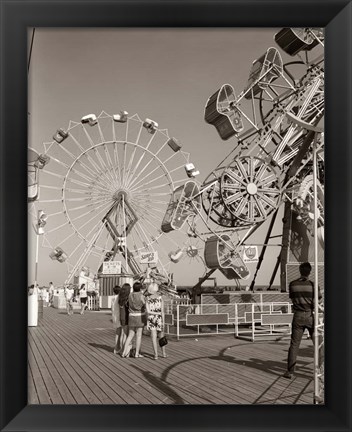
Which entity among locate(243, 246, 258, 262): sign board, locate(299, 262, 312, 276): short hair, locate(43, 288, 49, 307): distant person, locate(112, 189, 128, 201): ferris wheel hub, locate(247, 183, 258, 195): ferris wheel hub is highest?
locate(112, 189, 128, 201): ferris wheel hub

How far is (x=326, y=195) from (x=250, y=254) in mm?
10770

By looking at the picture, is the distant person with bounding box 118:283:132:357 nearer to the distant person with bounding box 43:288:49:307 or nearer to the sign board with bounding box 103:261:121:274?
the sign board with bounding box 103:261:121:274

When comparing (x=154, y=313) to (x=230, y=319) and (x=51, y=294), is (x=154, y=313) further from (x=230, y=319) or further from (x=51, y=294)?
(x=51, y=294)

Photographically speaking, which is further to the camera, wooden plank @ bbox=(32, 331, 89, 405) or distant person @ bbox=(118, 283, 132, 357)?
distant person @ bbox=(118, 283, 132, 357)

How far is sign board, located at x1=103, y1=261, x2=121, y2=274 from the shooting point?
69.5 feet

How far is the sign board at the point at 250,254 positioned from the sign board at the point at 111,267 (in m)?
7.60

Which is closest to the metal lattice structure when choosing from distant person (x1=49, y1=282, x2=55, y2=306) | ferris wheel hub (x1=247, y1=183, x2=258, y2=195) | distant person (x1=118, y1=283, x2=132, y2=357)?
ferris wheel hub (x1=247, y1=183, x2=258, y2=195)

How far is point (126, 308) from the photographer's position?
8422 mm

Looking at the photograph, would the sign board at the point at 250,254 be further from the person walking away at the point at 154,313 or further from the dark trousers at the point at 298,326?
the dark trousers at the point at 298,326

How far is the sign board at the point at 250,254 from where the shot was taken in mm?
14422

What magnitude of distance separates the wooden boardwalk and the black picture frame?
1.30 ft

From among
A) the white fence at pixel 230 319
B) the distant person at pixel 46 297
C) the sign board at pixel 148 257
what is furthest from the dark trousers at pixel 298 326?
the distant person at pixel 46 297
